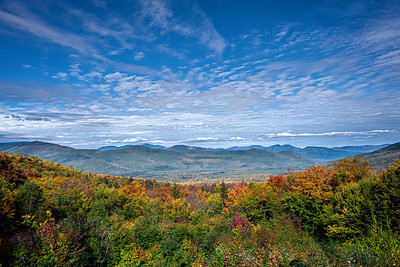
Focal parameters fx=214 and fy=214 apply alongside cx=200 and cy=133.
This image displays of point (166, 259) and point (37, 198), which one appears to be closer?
point (166, 259)

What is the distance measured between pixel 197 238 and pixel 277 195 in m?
24.7

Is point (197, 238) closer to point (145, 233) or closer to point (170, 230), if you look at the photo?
point (170, 230)

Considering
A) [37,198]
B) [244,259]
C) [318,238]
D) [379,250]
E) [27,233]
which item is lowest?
[318,238]

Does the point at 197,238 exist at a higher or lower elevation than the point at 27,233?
lower

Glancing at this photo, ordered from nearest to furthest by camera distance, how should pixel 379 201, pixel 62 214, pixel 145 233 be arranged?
pixel 379 201 < pixel 145 233 < pixel 62 214

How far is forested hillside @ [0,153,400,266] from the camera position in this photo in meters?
9.14

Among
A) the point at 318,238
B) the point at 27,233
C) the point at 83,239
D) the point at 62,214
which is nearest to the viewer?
the point at 27,233

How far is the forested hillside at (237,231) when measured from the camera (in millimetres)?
9141

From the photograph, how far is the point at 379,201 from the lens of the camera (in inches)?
853

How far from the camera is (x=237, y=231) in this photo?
A: 78.4 feet

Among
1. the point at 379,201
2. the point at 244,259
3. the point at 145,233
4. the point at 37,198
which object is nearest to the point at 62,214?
the point at 37,198

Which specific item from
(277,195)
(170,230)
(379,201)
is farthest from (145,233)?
(277,195)

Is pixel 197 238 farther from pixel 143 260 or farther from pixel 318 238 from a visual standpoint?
pixel 318 238

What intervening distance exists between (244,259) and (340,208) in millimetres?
22110
